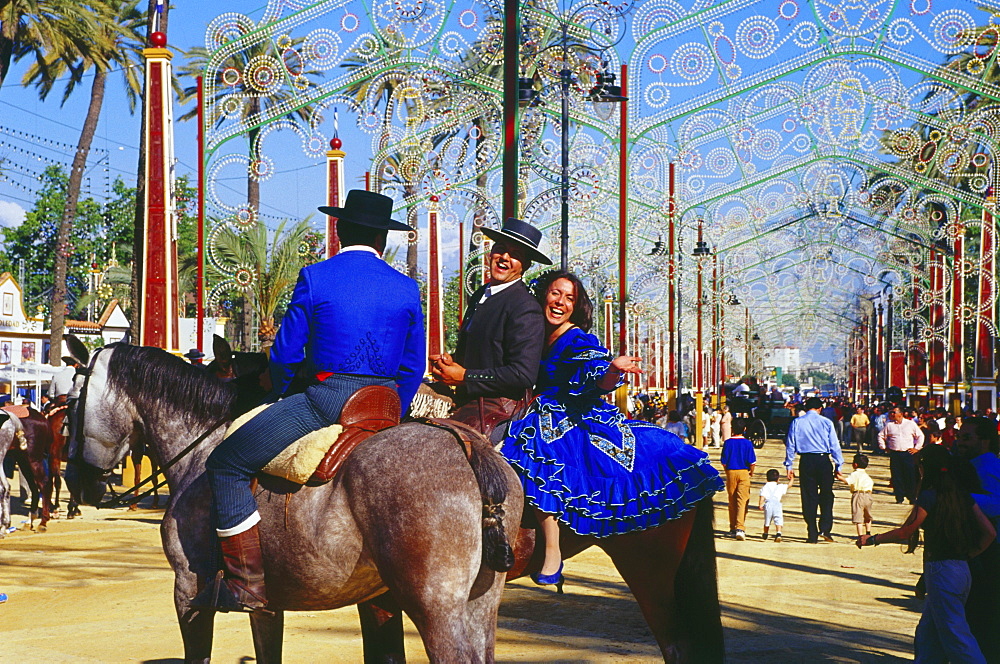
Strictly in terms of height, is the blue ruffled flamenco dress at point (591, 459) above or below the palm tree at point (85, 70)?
below

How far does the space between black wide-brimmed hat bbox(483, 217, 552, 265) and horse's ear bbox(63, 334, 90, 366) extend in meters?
2.26

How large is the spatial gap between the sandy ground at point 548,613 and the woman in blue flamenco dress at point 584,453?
9.35 ft

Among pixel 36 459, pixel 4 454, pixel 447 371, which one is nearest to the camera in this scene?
pixel 447 371

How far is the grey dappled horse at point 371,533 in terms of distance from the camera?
5.01 metres

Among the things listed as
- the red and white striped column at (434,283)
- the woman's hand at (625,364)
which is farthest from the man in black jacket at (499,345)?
the red and white striped column at (434,283)

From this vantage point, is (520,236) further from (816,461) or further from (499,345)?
(816,461)

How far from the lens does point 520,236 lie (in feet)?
21.4

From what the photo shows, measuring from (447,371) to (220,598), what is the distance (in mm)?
1619

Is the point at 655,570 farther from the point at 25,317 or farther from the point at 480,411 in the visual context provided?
the point at 25,317

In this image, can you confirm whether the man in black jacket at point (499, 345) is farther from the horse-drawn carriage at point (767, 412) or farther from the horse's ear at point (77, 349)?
the horse-drawn carriage at point (767, 412)

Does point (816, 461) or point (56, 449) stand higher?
point (56, 449)

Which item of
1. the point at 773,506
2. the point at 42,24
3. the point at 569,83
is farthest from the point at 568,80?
the point at 42,24

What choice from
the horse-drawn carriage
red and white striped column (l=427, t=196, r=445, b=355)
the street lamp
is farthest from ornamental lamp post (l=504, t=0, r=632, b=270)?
the horse-drawn carriage

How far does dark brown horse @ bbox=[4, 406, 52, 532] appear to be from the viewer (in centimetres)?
1772
